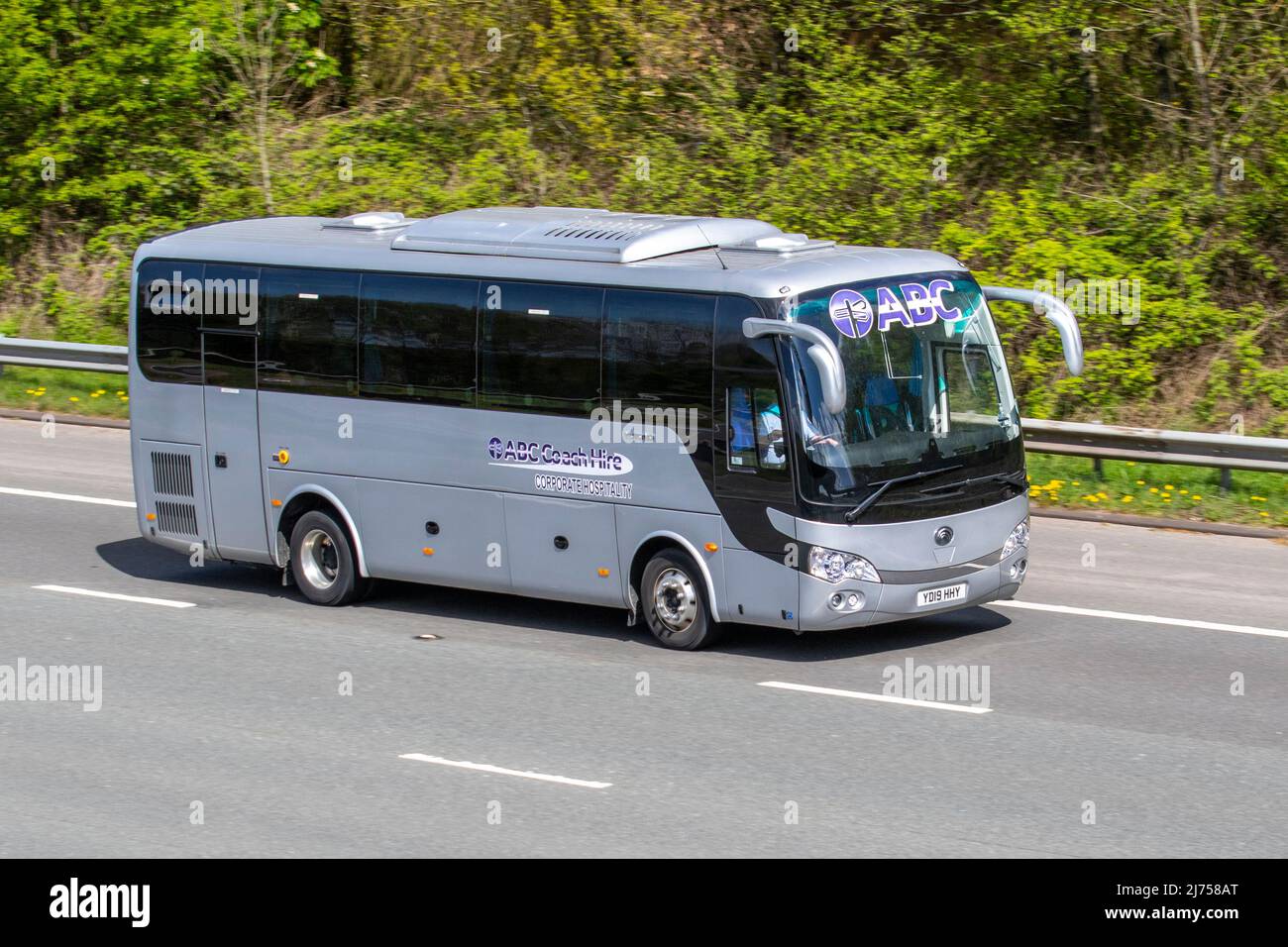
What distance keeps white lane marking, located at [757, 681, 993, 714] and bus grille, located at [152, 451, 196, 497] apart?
5.83 metres

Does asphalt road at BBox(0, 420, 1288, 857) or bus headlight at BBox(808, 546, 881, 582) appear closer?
asphalt road at BBox(0, 420, 1288, 857)

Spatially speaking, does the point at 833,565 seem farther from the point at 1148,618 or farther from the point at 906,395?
the point at 1148,618

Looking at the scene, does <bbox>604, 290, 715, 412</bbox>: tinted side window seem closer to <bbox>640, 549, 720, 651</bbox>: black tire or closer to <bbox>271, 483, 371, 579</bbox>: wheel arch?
<bbox>640, 549, 720, 651</bbox>: black tire

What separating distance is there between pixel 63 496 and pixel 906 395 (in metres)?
10.1

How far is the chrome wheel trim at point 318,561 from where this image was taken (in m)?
14.3

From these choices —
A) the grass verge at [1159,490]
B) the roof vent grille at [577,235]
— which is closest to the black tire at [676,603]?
the roof vent grille at [577,235]

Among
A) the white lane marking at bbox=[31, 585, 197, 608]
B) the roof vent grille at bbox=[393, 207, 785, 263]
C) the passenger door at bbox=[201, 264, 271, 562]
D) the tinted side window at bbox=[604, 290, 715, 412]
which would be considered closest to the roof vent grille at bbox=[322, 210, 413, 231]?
the roof vent grille at bbox=[393, 207, 785, 263]

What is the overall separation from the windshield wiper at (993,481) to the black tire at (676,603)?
1.68m

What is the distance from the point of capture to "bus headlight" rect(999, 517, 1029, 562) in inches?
491

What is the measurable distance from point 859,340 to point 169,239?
6.40m
